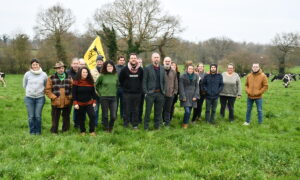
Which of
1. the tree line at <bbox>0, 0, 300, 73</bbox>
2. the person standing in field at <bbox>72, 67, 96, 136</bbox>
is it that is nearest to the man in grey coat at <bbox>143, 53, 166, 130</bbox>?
the person standing in field at <bbox>72, 67, 96, 136</bbox>

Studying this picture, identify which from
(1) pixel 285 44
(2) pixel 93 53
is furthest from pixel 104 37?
(1) pixel 285 44

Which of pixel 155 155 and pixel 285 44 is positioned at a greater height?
pixel 285 44

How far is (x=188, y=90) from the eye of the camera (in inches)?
321

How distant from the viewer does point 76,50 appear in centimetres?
4797

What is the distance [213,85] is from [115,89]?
11.3 feet

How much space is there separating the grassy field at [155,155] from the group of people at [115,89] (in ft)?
1.83

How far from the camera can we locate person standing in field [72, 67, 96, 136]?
21.8ft

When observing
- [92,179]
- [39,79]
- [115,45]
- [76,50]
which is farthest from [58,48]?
[92,179]

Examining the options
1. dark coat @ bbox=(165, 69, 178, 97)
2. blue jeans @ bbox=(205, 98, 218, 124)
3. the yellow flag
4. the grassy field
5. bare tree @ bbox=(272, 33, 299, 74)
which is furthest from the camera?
bare tree @ bbox=(272, 33, 299, 74)

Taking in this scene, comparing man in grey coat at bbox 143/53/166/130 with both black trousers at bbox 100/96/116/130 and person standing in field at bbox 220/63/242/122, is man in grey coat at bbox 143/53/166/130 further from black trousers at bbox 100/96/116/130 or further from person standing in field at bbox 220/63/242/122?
person standing in field at bbox 220/63/242/122

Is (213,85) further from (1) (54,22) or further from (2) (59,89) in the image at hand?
(1) (54,22)

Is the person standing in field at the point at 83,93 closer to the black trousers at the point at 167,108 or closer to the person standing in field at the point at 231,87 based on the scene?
the black trousers at the point at 167,108

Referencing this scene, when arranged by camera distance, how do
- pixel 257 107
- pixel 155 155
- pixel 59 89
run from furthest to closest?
1. pixel 257 107
2. pixel 59 89
3. pixel 155 155

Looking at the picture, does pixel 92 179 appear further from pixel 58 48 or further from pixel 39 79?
pixel 58 48
